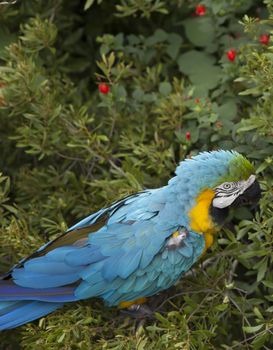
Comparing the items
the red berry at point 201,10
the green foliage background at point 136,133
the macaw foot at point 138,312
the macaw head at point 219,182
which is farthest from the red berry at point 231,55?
the macaw foot at point 138,312

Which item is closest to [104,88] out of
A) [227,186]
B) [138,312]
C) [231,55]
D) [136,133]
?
[136,133]

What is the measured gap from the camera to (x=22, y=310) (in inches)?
85.3

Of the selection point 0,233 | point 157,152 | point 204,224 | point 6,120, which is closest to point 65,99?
point 6,120

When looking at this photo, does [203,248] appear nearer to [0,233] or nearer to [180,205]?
[180,205]

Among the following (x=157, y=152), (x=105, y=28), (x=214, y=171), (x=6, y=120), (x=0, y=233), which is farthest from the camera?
(x=105, y=28)

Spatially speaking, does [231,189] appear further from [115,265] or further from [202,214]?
[115,265]

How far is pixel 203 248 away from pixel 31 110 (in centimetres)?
79

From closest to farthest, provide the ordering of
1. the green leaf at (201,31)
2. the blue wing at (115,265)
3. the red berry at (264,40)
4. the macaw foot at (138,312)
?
the blue wing at (115,265), the macaw foot at (138,312), the red berry at (264,40), the green leaf at (201,31)

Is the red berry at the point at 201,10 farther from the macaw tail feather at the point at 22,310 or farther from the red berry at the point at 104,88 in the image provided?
the macaw tail feather at the point at 22,310

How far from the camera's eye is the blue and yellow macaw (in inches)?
84.1

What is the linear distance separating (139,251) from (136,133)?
67cm

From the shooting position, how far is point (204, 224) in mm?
2178

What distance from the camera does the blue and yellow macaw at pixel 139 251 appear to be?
2.14 m

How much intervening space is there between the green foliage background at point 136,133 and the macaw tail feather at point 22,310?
4 cm
